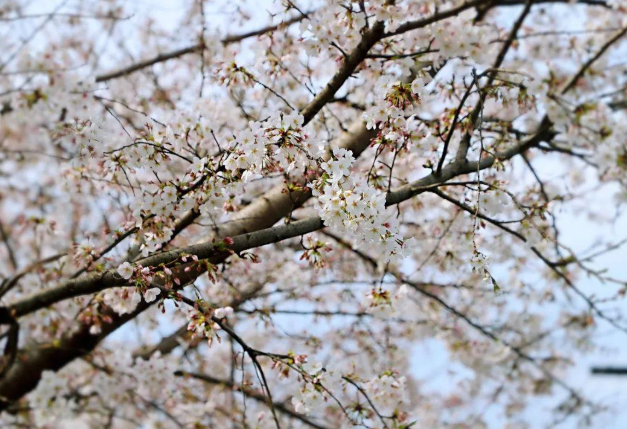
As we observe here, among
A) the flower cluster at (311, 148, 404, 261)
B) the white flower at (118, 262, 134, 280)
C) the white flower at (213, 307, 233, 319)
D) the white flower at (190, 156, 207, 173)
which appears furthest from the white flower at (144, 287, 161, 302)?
the flower cluster at (311, 148, 404, 261)

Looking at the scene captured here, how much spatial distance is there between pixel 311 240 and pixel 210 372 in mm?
4110

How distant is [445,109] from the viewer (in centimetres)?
293

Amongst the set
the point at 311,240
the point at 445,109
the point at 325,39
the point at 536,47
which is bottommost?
the point at 311,240

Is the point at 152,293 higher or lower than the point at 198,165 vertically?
lower

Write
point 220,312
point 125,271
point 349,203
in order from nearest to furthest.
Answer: point 349,203, point 125,271, point 220,312

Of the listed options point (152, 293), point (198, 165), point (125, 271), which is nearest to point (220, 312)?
point (152, 293)

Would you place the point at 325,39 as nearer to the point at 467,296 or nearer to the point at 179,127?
the point at 179,127

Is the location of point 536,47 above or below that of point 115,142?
above

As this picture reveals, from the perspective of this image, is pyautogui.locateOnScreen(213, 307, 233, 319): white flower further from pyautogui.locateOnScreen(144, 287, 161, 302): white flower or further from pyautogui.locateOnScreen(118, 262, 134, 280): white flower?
pyautogui.locateOnScreen(118, 262, 134, 280): white flower

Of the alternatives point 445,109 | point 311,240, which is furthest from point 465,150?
point 311,240

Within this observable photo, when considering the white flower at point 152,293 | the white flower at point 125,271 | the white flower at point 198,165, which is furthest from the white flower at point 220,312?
the white flower at point 198,165

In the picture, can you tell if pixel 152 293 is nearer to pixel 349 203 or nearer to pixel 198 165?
pixel 198 165

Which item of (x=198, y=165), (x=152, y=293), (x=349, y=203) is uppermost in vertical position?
(x=198, y=165)

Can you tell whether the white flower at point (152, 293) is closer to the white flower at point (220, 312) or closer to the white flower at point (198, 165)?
the white flower at point (220, 312)
